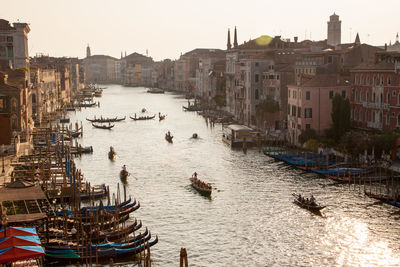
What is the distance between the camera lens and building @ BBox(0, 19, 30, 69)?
152 feet

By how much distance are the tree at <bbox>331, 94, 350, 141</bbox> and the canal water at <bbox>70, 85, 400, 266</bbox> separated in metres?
3.96

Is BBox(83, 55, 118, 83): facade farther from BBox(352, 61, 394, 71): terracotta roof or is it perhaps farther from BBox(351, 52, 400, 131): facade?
BBox(352, 61, 394, 71): terracotta roof

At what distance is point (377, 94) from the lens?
33.0m

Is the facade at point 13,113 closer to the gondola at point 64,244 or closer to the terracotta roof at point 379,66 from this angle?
the gondola at point 64,244

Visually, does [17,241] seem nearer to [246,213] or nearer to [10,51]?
[246,213]

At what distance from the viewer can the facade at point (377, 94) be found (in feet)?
103

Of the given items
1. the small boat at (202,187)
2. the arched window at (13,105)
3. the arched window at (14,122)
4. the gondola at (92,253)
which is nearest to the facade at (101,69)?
the arched window at (14,122)

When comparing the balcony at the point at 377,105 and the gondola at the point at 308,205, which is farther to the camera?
the balcony at the point at 377,105

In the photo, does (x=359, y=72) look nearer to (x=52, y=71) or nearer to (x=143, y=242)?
(x=143, y=242)

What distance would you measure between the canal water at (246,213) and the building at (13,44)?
13165mm

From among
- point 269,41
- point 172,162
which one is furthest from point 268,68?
point 172,162

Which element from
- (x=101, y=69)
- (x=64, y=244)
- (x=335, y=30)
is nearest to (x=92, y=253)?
(x=64, y=244)

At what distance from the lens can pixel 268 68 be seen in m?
48.3

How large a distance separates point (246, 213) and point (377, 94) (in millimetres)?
13714
